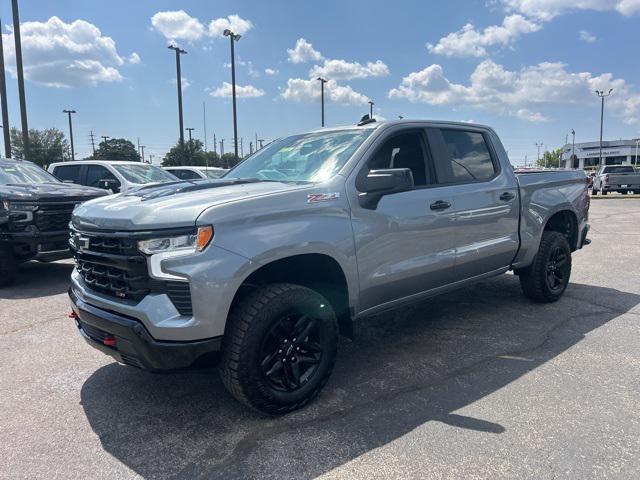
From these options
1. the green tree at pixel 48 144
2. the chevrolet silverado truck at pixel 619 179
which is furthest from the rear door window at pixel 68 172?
the green tree at pixel 48 144

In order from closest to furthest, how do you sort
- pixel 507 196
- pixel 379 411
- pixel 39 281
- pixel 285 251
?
pixel 285 251 < pixel 379 411 < pixel 507 196 < pixel 39 281

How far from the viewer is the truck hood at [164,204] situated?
2.81 metres

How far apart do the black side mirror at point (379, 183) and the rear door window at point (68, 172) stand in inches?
372

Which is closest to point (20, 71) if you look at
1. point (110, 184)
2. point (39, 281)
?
point (110, 184)

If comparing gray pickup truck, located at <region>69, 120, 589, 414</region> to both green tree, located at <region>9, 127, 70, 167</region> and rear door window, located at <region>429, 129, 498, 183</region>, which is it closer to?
rear door window, located at <region>429, 129, 498, 183</region>

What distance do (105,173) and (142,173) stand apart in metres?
0.79

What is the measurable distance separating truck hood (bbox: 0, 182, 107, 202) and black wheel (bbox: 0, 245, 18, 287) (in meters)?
0.71

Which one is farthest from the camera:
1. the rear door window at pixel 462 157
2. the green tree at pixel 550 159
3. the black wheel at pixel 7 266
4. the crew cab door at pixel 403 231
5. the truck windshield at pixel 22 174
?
the green tree at pixel 550 159

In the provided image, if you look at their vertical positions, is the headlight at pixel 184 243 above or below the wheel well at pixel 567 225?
above

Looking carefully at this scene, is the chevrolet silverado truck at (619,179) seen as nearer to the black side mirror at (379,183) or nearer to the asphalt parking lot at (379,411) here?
the asphalt parking lot at (379,411)

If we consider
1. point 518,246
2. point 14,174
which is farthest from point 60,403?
point 14,174

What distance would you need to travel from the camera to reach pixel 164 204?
294cm

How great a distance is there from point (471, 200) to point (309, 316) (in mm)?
2052

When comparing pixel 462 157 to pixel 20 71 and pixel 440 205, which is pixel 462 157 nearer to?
pixel 440 205
